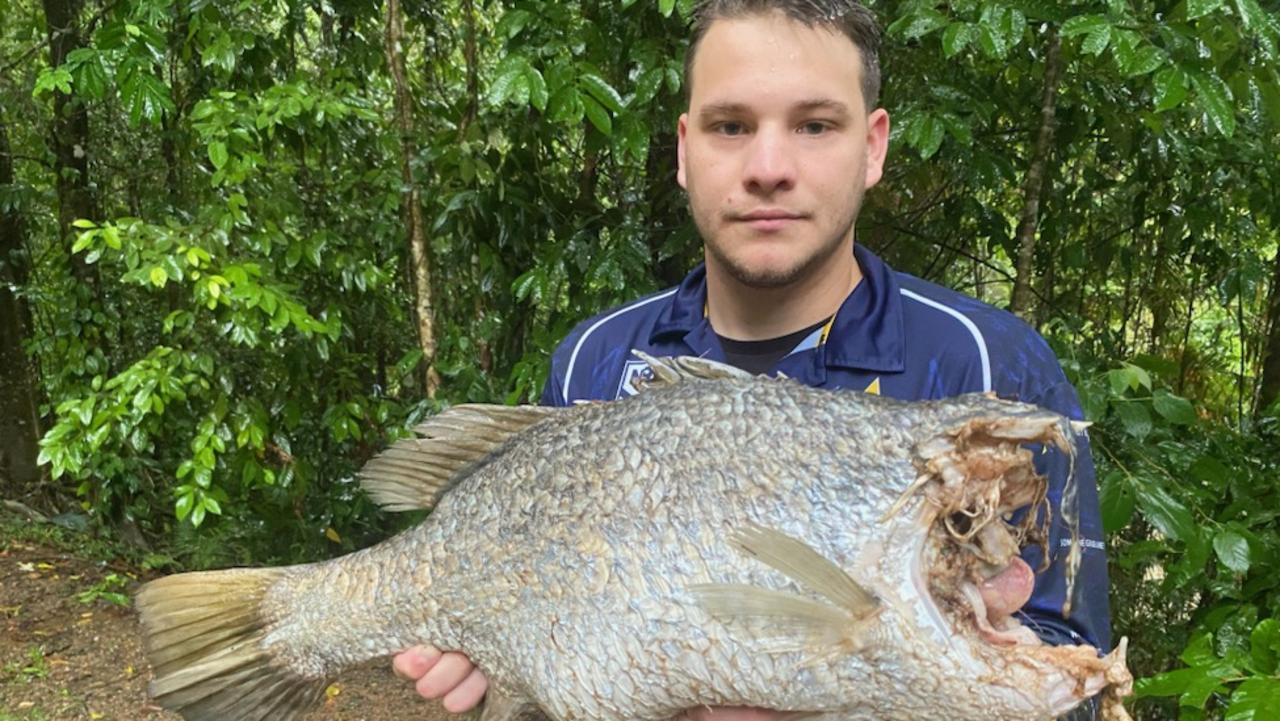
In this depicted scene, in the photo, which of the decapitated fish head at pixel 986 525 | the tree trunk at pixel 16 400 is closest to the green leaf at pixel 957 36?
the decapitated fish head at pixel 986 525

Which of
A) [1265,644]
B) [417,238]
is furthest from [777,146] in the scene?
[417,238]

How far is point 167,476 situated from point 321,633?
16.0 feet

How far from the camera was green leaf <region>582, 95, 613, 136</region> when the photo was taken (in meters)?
2.86

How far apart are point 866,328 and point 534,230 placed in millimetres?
2351

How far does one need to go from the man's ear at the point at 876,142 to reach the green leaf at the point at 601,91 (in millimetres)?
1054

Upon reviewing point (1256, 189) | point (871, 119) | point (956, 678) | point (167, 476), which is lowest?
point (167, 476)

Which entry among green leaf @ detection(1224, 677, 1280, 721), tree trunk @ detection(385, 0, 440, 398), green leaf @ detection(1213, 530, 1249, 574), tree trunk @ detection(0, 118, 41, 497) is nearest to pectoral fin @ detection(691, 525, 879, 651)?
green leaf @ detection(1224, 677, 1280, 721)

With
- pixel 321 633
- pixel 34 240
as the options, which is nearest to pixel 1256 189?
pixel 321 633

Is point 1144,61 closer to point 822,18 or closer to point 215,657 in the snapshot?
point 822,18

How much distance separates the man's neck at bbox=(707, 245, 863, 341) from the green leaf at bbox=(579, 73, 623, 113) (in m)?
1.01

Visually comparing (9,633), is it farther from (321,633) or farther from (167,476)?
(321,633)

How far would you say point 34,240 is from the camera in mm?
7305

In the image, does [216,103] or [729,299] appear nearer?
[729,299]

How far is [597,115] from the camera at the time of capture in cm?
288
